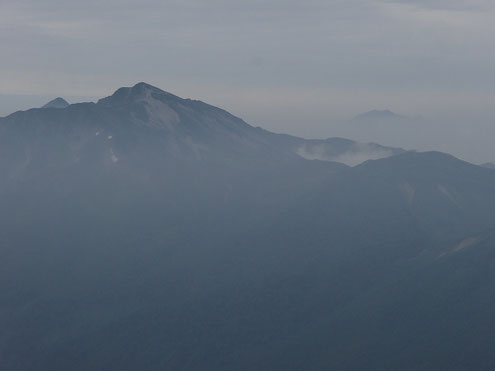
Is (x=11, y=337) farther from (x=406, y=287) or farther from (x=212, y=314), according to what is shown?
(x=406, y=287)

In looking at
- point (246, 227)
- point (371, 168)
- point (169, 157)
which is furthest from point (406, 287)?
point (169, 157)

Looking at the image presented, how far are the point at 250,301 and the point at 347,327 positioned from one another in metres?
23.9

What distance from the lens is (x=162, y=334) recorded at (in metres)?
113

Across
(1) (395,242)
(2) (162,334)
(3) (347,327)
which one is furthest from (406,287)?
(2) (162,334)

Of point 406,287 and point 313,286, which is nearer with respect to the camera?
point 406,287

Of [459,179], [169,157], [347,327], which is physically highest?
[169,157]

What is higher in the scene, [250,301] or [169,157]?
[169,157]

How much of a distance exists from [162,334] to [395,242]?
52.0 meters

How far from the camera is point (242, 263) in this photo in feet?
447

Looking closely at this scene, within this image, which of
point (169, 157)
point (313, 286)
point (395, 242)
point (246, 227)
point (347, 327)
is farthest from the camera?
point (169, 157)

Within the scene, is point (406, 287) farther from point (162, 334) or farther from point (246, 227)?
point (246, 227)

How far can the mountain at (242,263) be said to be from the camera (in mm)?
100438

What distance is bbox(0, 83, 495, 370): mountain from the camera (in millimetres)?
100438

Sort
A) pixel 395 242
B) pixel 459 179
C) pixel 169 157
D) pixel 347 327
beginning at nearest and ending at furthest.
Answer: pixel 347 327 < pixel 395 242 < pixel 459 179 < pixel 169 157
